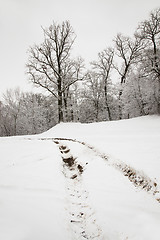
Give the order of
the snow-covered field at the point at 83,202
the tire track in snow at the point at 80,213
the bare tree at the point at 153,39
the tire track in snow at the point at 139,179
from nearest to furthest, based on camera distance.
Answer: the snow-covered field at the point at 83,202 < the tire track in snow at the point at 80,213 < the tire track in snow at the point at 139,179 < the bare tree at the point at 153,39

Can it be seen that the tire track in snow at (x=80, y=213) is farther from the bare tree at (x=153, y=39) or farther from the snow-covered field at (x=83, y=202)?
the bare tree at (x=153, y=39)

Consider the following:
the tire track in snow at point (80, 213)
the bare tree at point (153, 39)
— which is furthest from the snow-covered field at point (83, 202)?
the bare tree at point (153, 39)

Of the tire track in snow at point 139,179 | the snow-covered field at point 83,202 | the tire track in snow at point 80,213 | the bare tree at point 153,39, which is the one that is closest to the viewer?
the snow-covered field at point 83,202

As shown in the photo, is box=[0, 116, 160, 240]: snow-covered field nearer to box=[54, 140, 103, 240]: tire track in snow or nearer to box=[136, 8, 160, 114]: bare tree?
box=[54, 140, 103, 240]: tire track in snow

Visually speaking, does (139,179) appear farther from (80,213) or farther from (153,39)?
(153,39)

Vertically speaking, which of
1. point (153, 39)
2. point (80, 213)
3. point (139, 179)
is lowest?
point (80, 213)

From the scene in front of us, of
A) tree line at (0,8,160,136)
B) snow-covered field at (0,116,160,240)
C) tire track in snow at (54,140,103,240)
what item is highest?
tree line at (0,8,160,136)

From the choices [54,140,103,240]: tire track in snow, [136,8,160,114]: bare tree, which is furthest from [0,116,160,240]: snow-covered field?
[136,8,160,114]: bare tree

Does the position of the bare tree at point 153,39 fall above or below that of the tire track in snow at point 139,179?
above

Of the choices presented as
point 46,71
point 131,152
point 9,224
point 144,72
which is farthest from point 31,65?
point 9,224

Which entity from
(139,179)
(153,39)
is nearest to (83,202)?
(139,179)

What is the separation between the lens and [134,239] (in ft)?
5.86

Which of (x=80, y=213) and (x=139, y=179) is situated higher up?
(x=139, y=179)

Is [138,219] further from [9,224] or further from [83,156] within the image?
[83,156]
